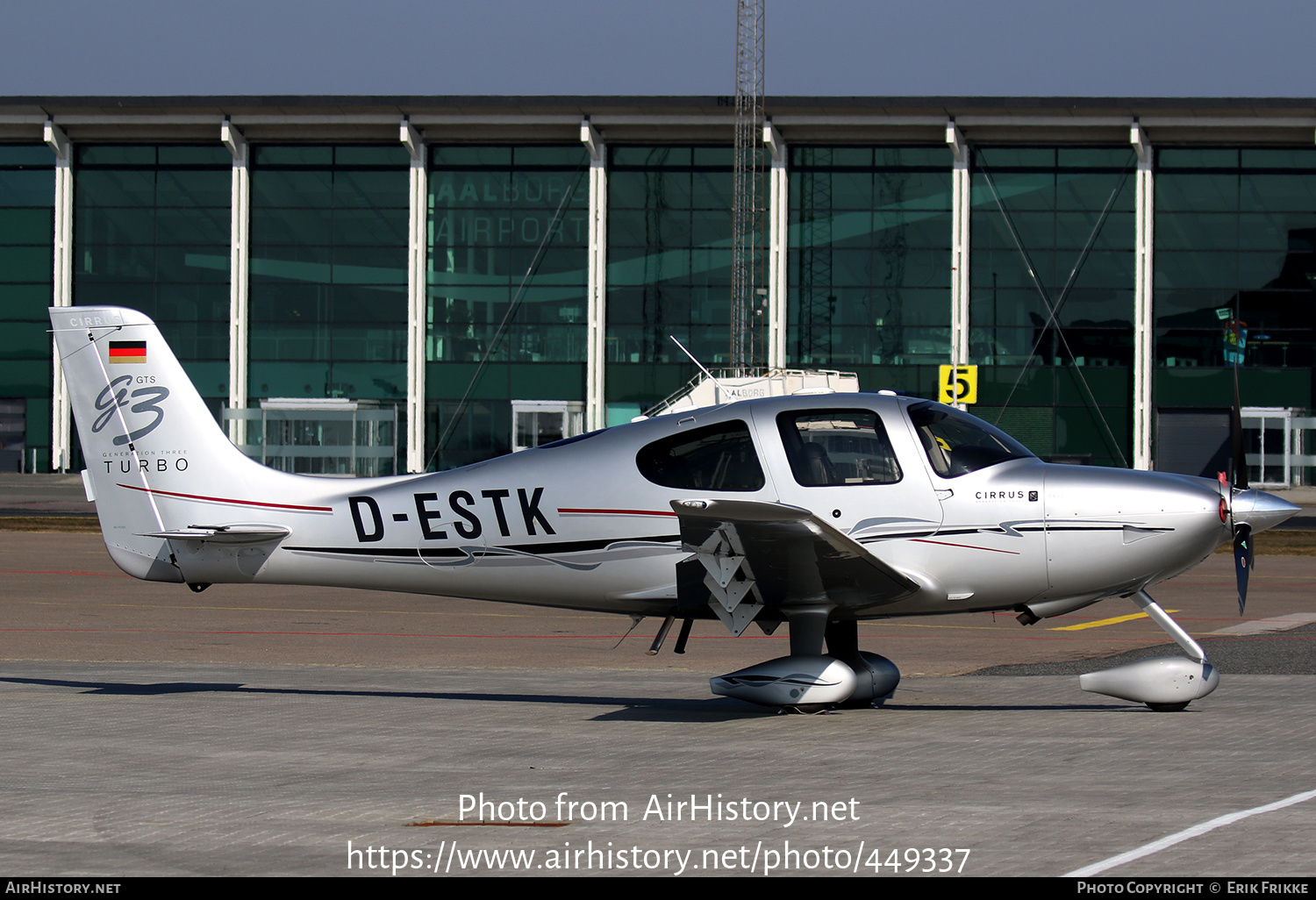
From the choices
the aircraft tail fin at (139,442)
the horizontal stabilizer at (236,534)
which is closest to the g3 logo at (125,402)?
the aircraft tail fin at (139,442)

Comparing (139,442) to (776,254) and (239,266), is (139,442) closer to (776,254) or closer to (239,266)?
(776,254)

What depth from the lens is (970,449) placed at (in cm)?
953

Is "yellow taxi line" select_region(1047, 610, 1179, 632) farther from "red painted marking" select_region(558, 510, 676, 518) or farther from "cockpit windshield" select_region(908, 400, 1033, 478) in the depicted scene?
"red painted marking" select_region(558, 510, 676, 518)

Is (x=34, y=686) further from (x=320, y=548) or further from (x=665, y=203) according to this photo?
(x=665, y=203)

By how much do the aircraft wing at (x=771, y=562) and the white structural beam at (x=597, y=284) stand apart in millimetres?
36544

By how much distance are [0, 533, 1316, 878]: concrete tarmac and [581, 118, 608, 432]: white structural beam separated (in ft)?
102

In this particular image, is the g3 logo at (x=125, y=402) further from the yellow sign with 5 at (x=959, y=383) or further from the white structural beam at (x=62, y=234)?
the white structural beam at (x=62, y=234)

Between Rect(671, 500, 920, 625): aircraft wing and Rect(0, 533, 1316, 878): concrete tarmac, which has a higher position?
Rect(671, 500, 920, 625): aircraft wing

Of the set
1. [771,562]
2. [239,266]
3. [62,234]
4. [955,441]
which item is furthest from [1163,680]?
[62,234]

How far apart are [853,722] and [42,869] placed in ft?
18.0

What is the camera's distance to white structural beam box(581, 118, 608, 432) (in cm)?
4569

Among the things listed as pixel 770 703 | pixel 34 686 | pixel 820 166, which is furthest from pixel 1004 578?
pixel 820 166

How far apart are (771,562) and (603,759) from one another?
1.92 metres

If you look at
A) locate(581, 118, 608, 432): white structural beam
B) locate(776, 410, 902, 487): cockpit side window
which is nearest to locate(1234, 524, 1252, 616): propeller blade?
locate(776, 410, 902, 487): cockpit side window
